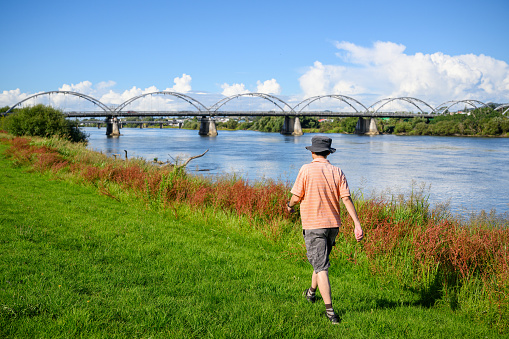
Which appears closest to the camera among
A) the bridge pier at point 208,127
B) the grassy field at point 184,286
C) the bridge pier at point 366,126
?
the grassy field at point 184,286

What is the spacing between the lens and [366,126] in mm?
124812

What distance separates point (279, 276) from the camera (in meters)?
5.92

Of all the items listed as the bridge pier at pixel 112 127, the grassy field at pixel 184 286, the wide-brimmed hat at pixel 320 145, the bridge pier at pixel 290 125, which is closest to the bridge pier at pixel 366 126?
the bridge pier at pixel 290 125

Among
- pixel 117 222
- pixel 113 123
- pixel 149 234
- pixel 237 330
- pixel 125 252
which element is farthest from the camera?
pixel 113 123

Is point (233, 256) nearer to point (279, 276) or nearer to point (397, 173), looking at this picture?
point (279, 276)

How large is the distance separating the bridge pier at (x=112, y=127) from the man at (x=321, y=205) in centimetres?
10475

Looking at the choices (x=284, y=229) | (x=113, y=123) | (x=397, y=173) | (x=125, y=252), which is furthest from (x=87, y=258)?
(x=113, y=123)

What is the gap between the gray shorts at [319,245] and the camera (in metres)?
4.33

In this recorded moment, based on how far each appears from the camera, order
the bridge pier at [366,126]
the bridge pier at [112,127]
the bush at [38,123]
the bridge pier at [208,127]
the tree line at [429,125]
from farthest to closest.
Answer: the bridge pier at [366,126] < the bridge pier at [208,127] < the bridge pier at [112,127] < the tree line at [429,125] < the bush at [38,123]

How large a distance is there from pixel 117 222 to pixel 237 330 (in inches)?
207

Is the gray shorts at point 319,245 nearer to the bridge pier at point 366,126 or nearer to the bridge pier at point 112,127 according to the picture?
the bridge pier at point 112,127

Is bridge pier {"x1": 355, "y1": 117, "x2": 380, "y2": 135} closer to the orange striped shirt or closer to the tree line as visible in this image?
the tree line

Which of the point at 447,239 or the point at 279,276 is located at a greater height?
the point at 447,239

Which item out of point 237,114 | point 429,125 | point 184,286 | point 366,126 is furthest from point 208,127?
point 184,286
